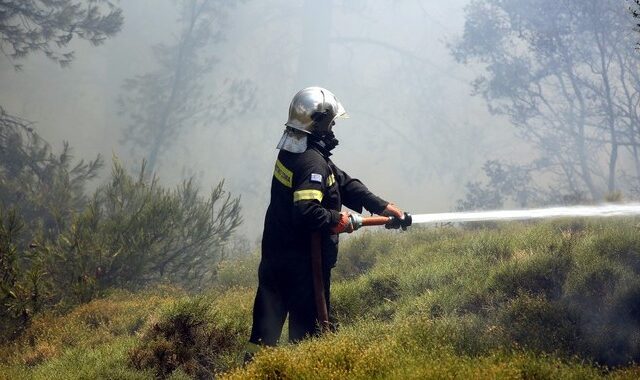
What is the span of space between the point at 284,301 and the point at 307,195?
954 mm

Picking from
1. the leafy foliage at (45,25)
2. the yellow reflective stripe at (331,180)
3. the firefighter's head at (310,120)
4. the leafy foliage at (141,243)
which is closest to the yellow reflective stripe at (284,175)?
the firefighter's head at (310,120)

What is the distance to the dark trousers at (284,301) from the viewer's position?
4730mm

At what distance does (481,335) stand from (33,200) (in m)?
11.9

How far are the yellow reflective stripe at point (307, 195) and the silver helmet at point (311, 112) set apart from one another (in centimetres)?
60

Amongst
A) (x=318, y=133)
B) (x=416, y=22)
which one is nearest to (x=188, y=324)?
(x=318, y=133)

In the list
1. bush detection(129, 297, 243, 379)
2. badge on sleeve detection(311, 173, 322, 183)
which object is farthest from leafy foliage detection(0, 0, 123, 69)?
badge on sleeve detection(311, 173, 322, 183)

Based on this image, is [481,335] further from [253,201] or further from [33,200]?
[253,201]

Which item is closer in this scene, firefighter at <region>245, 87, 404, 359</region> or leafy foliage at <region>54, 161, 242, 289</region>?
firefighter at <region>245, 87, 404, 359</region>

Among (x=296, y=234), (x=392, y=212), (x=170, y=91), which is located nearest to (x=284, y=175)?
(x=296, y=234)

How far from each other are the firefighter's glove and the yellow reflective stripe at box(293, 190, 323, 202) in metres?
0.25

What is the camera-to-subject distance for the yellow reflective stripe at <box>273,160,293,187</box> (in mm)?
4680

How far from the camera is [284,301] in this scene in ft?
15.9

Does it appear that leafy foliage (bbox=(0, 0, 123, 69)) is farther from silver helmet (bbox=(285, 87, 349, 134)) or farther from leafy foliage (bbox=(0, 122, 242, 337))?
silver helmet (bbox=(285, 87, 349, 134))

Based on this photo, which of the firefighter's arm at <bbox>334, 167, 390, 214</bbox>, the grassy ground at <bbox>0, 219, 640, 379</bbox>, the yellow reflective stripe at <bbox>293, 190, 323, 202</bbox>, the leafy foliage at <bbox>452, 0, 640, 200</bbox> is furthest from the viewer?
the leafy foliage at <bbox>452, 0, 640, 200</bbox>
